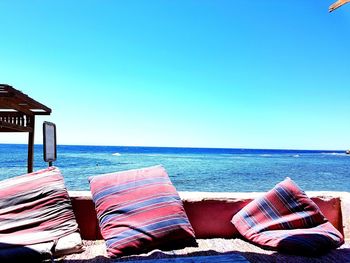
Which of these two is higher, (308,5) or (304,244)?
(308,5)

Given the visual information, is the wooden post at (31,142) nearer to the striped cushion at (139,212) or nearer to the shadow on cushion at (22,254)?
the striped cushion at (139,212)

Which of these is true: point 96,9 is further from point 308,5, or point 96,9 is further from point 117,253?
point 117,253

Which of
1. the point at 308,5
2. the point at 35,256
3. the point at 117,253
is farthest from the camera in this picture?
the point at 308,5

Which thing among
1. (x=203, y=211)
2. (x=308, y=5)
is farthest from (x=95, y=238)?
(x=308, y=5)

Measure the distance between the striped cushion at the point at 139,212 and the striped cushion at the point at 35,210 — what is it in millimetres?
199

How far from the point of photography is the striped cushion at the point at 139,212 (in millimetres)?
1656

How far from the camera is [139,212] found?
1.77 meters

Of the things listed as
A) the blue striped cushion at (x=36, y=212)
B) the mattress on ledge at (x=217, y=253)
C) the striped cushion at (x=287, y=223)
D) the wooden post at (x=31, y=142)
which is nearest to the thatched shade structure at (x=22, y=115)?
the wooden post at (x=31, y=142)

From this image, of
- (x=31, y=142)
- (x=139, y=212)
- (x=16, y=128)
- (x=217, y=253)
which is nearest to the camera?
(x=217, y=253)

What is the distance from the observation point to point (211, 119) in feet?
144

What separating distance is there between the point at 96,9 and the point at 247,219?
5652 mm

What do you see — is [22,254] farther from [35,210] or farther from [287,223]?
[287,223]

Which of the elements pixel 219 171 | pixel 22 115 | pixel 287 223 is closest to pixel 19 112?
pixel 22 115

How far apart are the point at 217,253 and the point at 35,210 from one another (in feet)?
3.59
